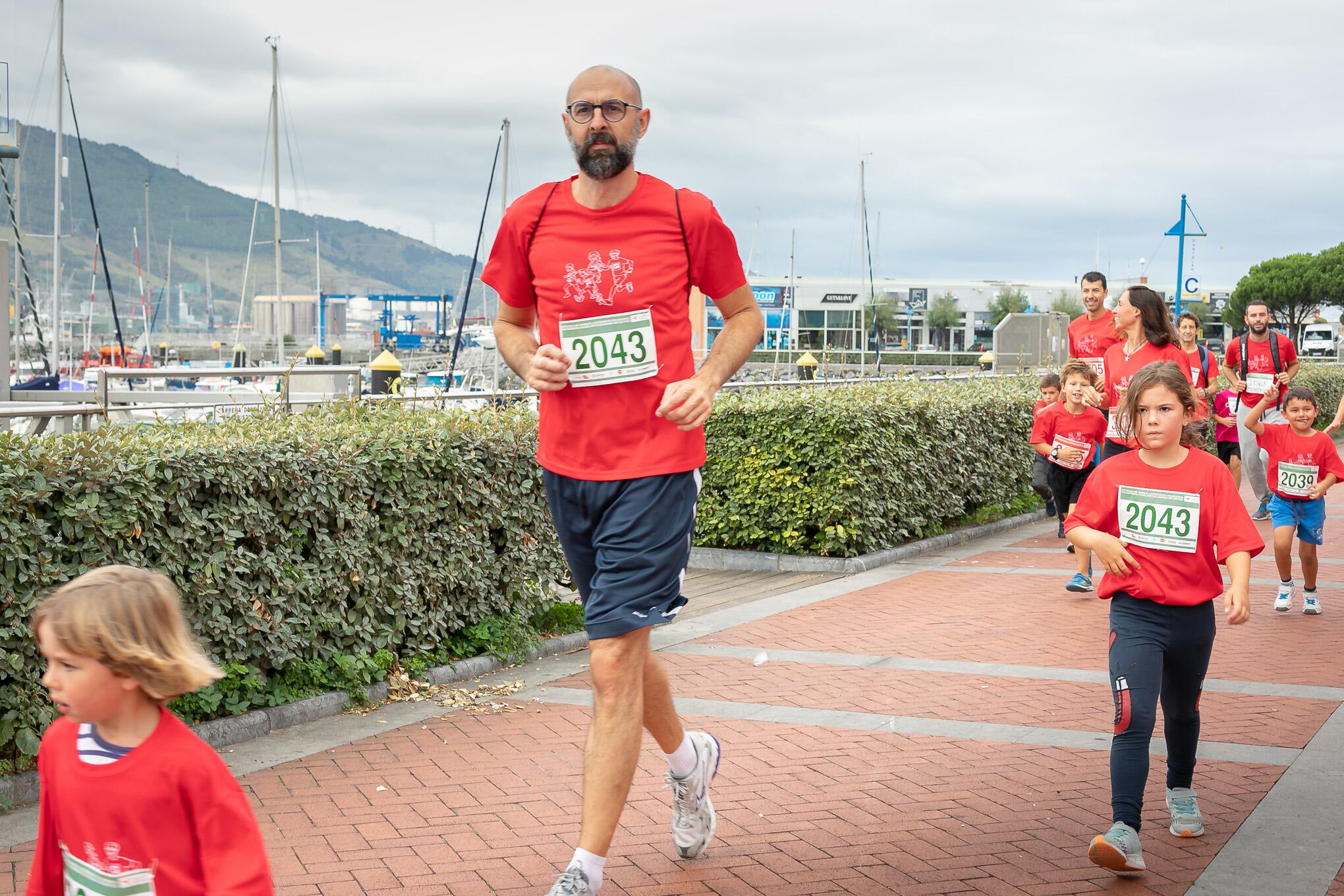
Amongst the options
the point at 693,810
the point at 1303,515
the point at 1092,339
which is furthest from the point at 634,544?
the point at 1092,339

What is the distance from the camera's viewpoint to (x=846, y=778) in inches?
207

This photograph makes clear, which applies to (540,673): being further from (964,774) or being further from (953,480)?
(953,480)

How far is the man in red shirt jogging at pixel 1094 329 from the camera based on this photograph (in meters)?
10.2

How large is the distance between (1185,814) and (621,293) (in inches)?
102

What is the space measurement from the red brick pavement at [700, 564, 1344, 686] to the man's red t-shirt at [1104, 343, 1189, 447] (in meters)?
1.28

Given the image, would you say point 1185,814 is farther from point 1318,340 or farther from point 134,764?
point 1318,340

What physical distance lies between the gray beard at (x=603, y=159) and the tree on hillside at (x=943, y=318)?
393 ft

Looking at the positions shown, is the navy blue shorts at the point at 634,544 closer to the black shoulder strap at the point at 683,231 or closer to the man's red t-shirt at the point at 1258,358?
the black shoulder strap at the point at 683,231

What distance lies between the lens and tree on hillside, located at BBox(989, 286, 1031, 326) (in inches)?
4749

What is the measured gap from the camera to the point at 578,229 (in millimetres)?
3955

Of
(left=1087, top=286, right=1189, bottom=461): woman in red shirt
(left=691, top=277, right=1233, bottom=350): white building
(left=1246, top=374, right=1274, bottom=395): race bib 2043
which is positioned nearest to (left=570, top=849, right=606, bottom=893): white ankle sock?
(left=1087, top=286, right=1189, bottom=461): woman in red shirt

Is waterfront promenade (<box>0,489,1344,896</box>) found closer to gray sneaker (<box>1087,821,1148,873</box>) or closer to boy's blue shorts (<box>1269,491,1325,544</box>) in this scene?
gray sneaker (<box>1087,821,1148,873</box>)

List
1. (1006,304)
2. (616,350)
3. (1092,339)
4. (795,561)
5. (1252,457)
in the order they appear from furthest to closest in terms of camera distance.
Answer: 1. (1006,304)
2. (1252,457)
3. (795,561)
4. (1092,339)
5. (616,350)

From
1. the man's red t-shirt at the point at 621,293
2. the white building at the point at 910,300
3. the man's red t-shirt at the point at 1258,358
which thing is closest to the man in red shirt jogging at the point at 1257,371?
the man's red t-shirt at the point at 1258,358
